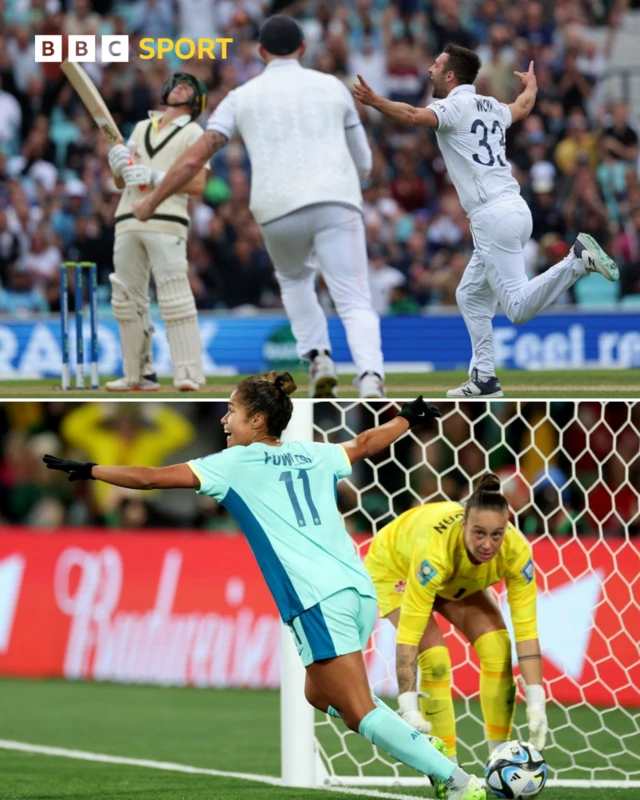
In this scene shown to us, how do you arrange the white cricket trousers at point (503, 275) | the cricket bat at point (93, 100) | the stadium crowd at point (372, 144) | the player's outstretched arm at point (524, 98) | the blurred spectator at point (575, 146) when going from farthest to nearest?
1. the blurred spectator at point (575, 146)
2. the stadium crowd at point (372, 144)
3. the cricket bat at point (93, 100)
4. the player's outstretched arm at point (524, 98)
5. the white cricket trousers at point (503, 275)

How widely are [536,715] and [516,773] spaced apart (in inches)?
21.7

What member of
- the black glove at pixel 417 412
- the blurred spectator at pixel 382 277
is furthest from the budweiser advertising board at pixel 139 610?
the black glove at pixel 417 412

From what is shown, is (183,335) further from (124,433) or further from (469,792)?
(124,433)

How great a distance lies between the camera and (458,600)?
9.16 m

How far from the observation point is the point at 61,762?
35.1 feet

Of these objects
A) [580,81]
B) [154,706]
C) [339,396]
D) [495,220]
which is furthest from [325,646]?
[154,706]

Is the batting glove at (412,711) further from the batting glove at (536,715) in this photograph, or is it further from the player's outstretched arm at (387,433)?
the player's outstretched arm at (387,433)

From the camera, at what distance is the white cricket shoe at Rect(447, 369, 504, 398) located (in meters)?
6.29

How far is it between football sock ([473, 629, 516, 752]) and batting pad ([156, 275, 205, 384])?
8.68 ft

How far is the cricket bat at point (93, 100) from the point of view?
22.1 feet

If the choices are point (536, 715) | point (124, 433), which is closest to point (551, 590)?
point (536, 715)

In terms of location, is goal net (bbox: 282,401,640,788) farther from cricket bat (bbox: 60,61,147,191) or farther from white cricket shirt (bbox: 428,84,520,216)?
white cricket shirt (bbox: 428,84,520,216)

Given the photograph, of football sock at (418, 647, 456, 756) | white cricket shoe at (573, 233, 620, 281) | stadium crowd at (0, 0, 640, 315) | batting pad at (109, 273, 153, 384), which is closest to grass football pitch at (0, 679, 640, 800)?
football sock at (418, 647, 456, 756)

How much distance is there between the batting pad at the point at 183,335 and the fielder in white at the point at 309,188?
18.3 inches
